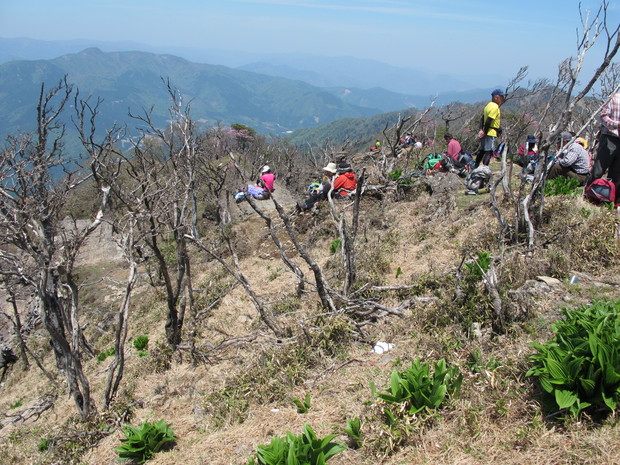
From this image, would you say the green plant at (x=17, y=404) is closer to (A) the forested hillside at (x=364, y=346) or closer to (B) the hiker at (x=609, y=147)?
(A) the forested hillside at (x=364, y=346)

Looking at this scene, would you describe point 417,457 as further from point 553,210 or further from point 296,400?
point 553,210

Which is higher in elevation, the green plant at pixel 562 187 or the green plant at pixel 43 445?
the green plant at pixel 562 187

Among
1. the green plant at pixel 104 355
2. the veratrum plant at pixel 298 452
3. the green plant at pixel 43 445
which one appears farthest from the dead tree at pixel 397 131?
the green plant at pixel 43 445

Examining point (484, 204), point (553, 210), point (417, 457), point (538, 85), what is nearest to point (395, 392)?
point (417, 457)

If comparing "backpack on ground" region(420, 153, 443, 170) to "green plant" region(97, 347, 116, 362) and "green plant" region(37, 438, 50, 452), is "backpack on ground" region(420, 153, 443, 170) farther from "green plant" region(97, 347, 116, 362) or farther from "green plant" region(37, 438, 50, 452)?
"green plant" region(37, 438, 50, 452)

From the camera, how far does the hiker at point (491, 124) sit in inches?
320

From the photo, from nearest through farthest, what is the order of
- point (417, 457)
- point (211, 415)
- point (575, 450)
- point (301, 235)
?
1. point (575, 450)
2. point (417, 457)
3. point (211, 415)
4. point (301, 235)

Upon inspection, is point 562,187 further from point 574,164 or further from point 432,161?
point 432,161

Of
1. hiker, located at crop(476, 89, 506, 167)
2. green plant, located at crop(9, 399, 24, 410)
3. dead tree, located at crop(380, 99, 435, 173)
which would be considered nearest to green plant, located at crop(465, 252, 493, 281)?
dead tree, located at crop(380, 99, 435, 173)

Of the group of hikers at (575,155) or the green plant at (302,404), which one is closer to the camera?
the green plant at (302,404)

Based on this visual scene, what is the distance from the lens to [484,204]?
25.8ft

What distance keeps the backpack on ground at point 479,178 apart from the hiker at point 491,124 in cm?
33

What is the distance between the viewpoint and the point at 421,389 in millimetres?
3115

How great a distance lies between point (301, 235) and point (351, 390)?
741 cm
